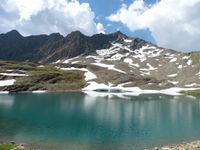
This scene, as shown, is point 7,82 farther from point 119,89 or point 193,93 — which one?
point 193,93

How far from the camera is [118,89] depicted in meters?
185

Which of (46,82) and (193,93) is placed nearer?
(193,93)

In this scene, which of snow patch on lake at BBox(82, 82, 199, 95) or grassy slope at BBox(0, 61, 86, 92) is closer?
grassy slope at BBox(0, 61, 86, 92)

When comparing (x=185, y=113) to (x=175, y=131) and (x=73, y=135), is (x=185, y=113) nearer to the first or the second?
(x=175, y=131)

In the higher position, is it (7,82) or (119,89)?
(7,82)

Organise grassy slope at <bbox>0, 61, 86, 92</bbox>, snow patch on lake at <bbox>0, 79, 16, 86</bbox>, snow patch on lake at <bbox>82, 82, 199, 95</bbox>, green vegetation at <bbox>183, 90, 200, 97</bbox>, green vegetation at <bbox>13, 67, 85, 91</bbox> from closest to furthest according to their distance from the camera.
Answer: green vegetation at <bbox>183, 90, 200, 97</bbox> < snow patch on lake at <bbox>0, 79, 16, 86</bbox> < grassy slope at <bbox>0, 61, 86, 92</bbox> < green vegetation at <bbox>13, 67, 85, 91</bbox> < snow patch on lake at <bbox>82, 82, 199, 95</bbox>

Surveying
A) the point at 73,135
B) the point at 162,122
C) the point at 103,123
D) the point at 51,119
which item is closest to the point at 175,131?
the point at 162,122

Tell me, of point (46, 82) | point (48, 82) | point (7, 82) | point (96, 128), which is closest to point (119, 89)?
point (48, 82)

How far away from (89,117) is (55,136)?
24.8 meters

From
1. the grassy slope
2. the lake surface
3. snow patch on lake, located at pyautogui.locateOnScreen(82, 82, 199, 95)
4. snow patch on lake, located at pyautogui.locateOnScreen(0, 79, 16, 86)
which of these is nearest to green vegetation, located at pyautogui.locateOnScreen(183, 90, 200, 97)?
snow patch on lake, located at pyautogui.locateOnScreen(82, 82, 199, 95)

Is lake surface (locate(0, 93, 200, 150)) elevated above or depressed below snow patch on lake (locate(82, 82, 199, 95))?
below

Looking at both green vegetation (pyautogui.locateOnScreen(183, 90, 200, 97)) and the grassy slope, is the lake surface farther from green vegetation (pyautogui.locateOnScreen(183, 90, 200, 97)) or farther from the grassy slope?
the grassy slope

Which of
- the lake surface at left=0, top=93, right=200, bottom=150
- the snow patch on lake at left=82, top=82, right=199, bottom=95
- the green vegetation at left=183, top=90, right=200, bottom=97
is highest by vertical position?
the snow patch on lake at left=82, top=82, right=199, bottom=95

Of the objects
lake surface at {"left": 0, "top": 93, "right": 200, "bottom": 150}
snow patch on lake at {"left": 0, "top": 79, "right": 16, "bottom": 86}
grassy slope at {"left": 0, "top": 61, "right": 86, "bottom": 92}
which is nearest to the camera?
lake surface at {"left": 0, "top": 93, "right": 200, "bottom": 150}
